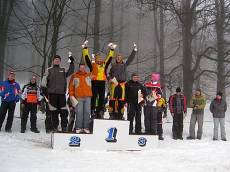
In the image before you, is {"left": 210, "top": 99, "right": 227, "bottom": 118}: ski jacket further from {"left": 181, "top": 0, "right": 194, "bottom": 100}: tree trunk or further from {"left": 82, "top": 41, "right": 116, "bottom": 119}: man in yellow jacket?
{"left": 181, "top": 0, "right": 194, "bottom": 100}: tree trunk

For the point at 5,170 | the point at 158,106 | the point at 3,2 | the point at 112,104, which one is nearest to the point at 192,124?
the point at 158,106

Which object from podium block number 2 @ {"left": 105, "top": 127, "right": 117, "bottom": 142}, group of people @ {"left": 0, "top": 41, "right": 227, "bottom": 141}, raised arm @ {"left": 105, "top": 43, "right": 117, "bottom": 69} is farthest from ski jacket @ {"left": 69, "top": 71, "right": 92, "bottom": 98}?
podium block number 2 @ {"left": 105, "top": 127, "right": 117, "bottom": 142}

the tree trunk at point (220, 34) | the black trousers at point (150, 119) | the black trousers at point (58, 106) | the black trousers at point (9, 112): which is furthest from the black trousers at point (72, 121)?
the tree trunk at point (220, 34)

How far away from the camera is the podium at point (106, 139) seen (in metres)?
10.4

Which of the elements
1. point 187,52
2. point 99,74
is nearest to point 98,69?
point 99,74

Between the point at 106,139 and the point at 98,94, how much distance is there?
1451mm

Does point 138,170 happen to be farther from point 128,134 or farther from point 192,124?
point 192,124

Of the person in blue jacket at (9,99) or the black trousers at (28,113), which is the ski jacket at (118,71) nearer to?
the black trousers at (28,113)

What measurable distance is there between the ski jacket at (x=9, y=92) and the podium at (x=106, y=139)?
9.96ft

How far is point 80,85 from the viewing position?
11008 mm

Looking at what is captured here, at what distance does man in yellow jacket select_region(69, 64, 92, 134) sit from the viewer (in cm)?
1095

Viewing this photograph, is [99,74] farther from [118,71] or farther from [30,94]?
[30,94]

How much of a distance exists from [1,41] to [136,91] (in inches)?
534

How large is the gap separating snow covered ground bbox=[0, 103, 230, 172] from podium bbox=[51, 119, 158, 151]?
0.30 m
